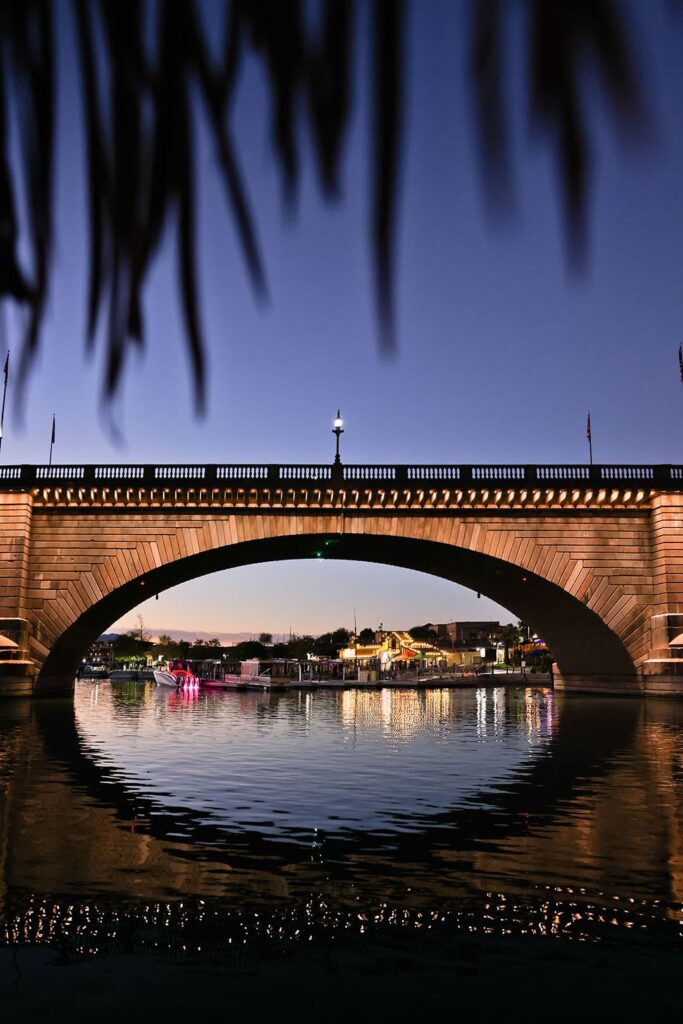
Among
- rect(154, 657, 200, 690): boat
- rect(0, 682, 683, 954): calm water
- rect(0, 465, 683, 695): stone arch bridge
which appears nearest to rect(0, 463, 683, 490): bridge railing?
rect(0, 465, 683, 695): stone arch bridge

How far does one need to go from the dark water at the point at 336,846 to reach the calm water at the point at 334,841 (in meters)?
0.04

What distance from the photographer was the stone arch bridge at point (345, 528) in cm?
3659

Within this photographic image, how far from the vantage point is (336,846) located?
400 inches

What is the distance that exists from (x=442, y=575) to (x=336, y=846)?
127 feet

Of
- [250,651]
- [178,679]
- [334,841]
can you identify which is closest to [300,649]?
[250,651]

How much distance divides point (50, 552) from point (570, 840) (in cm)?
3160

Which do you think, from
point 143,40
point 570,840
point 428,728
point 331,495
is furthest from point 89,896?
point 331,495

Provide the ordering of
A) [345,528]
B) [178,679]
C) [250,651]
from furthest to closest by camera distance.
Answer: [250,651]
[178,679]
[345,528]

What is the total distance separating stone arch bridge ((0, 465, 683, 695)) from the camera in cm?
3659

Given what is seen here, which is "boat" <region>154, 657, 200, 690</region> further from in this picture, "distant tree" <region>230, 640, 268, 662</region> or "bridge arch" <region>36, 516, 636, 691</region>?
"distant tree" <region>230, 640, 268, 662</region>

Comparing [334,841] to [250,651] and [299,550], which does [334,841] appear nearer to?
[299,550]

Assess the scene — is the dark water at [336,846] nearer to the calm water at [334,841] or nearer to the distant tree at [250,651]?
the calm water at [334,841]

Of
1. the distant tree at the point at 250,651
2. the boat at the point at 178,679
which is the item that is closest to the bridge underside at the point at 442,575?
the boat at the point at 178,679

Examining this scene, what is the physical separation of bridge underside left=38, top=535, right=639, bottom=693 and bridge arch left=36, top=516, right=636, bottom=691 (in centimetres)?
9
